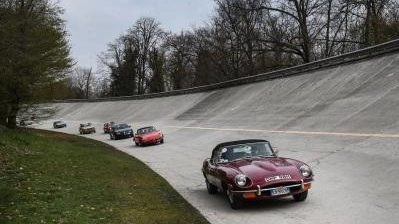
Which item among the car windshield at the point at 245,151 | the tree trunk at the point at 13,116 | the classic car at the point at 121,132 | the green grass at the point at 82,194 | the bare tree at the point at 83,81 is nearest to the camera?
the green grass at the point at 82,194

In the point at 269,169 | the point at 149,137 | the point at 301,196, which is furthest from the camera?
the point at 149,137

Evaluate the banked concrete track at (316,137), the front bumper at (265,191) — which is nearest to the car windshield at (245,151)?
the banked concrete track at (316,137)

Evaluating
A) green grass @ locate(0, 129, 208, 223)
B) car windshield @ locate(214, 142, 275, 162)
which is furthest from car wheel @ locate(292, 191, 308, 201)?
green grass @ locate(0, 129, 208, 223)

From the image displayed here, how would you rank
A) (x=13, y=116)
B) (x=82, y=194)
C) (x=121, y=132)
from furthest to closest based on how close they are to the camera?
(x=121, y=132) → (x=13, y=116) → (x=82, y=194)

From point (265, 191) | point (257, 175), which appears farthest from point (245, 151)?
point (265, 191)

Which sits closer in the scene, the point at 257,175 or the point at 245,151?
the point at 257,175

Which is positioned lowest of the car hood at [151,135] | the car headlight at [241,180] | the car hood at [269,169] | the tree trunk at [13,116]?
the car headlight at [241,180]

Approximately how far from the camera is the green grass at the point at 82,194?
10.6 metres

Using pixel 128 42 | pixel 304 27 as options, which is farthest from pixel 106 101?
pixel 304 27

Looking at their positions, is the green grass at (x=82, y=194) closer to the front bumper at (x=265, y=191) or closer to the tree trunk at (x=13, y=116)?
the front bumper at (x=265, y=191)

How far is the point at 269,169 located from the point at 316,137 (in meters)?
11.7

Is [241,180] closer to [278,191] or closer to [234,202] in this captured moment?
[234,202]

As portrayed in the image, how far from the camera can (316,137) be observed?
74.8 ft

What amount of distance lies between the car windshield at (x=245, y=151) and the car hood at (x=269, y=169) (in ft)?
1.56
